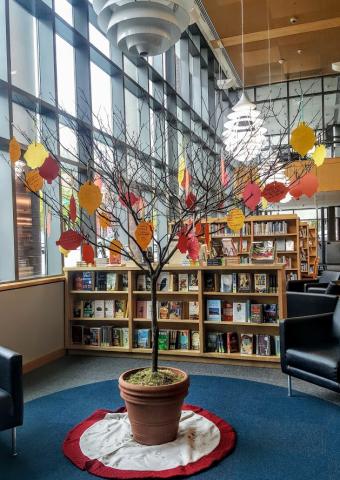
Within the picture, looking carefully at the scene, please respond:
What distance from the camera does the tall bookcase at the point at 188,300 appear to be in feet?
14.6

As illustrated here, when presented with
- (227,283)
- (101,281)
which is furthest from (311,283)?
(101,281)

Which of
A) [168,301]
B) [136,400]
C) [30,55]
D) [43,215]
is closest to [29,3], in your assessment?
[30,55]

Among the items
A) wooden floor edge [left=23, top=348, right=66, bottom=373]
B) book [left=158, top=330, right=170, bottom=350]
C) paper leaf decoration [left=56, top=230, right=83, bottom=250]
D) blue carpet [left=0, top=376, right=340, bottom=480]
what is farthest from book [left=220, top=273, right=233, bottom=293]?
paper leaf decoration [left=56, top=230, right=83, bottom=250]

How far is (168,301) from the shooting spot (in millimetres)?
4863

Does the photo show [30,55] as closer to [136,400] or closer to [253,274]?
[253,274]

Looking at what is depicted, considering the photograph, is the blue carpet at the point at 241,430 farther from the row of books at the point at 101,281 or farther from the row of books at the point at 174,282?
the row of books at the point at 101,281

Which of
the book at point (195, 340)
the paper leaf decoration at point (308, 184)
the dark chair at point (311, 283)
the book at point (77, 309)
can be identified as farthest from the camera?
the dark chair at point (311, 283)

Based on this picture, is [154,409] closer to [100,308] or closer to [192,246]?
[192,246]

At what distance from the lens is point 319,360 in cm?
316

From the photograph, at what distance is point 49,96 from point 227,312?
3.33 metres

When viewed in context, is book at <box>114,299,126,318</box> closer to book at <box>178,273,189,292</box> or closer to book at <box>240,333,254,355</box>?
book at <box>178,273,189,292</box>

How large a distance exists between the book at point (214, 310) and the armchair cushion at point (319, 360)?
1.25 metres

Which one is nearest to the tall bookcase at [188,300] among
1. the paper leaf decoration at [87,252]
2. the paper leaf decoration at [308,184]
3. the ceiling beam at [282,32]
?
the paper leaf decoration at [308,184]

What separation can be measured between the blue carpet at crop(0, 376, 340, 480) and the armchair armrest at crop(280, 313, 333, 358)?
46 centimetres
